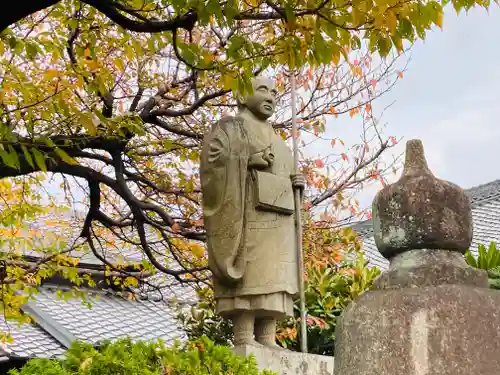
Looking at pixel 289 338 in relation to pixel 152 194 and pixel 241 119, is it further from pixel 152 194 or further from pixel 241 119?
pixel 241 119

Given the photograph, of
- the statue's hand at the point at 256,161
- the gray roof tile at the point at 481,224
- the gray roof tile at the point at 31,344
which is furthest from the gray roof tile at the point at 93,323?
the statue's hand at the point at 256,161

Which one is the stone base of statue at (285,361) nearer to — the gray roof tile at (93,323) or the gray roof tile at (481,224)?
the gray roof tile at (93,323)

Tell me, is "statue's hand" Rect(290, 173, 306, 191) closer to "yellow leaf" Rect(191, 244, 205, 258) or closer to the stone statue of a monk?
the stone statue of a monk

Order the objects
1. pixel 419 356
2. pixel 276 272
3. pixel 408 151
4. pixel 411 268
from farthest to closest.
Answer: pixel 276 272 → pixel 408 151 → pixel 411 268 → pixel 419 356

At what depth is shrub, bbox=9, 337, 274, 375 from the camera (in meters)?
3.96

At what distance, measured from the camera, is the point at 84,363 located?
3994 millimetres

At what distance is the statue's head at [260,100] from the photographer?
6379 millimetres

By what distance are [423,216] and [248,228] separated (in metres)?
3.96

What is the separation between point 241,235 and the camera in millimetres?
5883

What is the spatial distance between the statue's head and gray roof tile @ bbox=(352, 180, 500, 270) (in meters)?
8.32

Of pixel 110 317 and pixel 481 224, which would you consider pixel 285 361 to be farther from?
pixel 481 224

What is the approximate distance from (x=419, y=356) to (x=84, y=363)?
261 cm

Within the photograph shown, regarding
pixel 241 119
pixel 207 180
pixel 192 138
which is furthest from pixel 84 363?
pixel 192 138

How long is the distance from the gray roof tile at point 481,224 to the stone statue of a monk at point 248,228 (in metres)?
8.43
